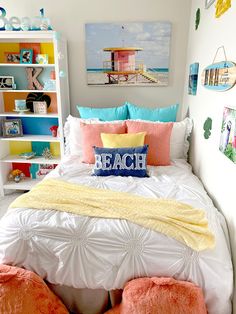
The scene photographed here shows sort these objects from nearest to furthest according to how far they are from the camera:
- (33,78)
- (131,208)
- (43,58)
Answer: (131,208) → (43,58) → (33,78)

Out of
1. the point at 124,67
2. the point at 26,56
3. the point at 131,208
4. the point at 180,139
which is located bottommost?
the point at 131,208

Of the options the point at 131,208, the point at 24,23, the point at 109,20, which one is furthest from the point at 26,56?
the point at 131,208

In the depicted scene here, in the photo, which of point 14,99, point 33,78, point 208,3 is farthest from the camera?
point 14,99

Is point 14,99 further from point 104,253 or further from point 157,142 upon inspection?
point 104,253

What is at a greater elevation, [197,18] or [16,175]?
[197,18]

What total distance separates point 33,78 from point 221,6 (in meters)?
1.92

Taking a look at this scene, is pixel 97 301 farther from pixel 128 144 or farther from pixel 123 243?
pixel 128 144

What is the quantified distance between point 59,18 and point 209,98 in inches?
69.6

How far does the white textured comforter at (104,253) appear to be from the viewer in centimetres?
118

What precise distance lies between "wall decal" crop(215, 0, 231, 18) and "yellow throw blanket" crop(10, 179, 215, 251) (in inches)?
47.5

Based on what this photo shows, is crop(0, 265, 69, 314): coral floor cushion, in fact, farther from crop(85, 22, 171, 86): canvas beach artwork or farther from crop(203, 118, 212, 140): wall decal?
crop(85, 22, 171, 86): canvas beach artwork


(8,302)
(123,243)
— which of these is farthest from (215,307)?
(8,302)

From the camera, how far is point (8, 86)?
2.64 m

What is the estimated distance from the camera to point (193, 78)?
7.45ft
